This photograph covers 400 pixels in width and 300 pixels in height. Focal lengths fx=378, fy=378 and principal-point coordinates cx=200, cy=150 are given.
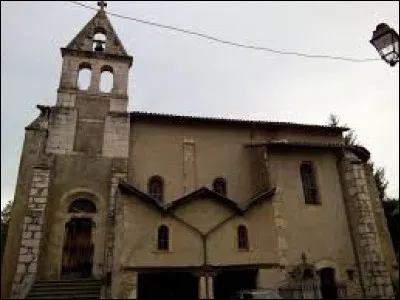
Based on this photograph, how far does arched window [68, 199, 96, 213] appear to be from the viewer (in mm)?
16083

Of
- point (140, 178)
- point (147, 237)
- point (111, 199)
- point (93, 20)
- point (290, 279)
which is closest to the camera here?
point (147, 237)

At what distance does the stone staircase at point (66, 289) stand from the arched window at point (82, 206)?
2.93 m

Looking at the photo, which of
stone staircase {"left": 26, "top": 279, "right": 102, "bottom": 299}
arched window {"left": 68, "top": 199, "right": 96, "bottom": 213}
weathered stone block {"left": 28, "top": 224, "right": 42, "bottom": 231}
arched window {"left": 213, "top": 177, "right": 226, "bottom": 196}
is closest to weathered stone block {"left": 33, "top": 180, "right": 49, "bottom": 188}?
arched window {"left": 68, "top": 199, "right": 96, "bottom": 213}

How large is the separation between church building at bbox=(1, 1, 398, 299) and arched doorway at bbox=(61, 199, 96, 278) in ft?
0.14

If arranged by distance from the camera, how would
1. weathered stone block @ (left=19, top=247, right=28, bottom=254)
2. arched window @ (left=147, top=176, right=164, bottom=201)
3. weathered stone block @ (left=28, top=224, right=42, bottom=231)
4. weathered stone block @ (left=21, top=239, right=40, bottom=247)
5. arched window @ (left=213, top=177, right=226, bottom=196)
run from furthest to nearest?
arched window @ (left=213, top=177, right=226, bottom=196), arched window @ (left=147, top=176, right=164, bottom=201), weathered stone block @ (left=28, top=224, right=42, bottom=231), weathered stone block @ (left=21, top=239, right=40, bottom=247), weathered stone block @ (left=19, top=247, right=28, bottom=254)

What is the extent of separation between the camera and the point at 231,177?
61.3ft

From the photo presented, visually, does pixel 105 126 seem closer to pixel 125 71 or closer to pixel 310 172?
pixel 125 71

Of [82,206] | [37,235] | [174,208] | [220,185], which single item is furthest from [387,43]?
[37,235]

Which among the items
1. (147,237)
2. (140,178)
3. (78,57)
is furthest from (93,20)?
(147,237)

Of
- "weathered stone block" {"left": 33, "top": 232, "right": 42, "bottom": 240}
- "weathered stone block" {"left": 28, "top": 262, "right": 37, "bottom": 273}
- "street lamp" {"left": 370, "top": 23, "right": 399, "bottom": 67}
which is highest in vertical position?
"street lamp" {"left": 370, "top": 23, "right": 399, "bottom": 67}

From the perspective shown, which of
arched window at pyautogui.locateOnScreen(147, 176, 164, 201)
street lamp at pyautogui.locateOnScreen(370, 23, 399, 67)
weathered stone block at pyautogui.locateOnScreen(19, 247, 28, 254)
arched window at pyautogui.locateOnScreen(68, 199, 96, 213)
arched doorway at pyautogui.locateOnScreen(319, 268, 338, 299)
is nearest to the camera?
street lamp at pyautogui.locateOnScreen(370, 23, 399, 67)

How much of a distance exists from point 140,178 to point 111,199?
6.70 ft

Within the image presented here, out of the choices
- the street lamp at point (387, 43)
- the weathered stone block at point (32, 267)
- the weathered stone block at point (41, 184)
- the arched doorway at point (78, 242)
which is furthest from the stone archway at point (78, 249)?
the street lamp at point (387, 43)

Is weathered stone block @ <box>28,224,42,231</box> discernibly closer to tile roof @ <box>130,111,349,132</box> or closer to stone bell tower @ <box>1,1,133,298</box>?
stone bell tower @ <box>1,1,133,298</box>
